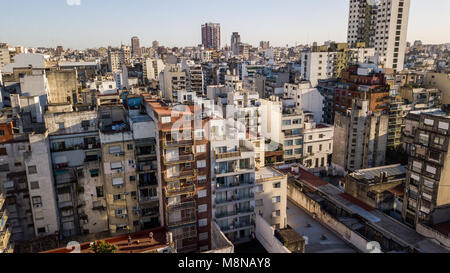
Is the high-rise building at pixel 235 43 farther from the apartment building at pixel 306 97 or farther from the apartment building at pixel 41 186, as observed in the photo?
the apartment building at pixel 41 186

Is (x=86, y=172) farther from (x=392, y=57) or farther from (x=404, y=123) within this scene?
(x=392, y=57)

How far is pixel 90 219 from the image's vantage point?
2250 centimetres

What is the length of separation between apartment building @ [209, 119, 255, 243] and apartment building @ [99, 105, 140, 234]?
5.16m

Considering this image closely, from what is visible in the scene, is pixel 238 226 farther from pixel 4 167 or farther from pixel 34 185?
pixel 4 167

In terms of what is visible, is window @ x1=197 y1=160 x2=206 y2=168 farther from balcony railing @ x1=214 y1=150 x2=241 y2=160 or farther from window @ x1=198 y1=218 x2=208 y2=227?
window @ x1=198 y1=218 x2=208 y2=227

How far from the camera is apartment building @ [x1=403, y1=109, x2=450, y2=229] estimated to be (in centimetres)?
2209

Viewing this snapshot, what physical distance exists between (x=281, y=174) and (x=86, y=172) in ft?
42.9

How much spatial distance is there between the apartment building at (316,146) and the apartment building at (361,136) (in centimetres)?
246

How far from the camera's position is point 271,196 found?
23.8 m

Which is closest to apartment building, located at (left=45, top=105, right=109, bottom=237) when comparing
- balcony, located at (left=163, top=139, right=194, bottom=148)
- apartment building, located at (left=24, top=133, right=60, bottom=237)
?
apartment building, located at (left=24, top=133, right=60, bottom=237)

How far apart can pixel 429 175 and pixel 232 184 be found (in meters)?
13.3

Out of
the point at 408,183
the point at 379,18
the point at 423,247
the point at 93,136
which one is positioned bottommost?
the point at 423,247

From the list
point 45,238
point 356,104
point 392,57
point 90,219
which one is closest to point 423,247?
point 356,104

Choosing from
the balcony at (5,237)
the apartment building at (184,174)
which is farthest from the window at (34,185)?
the apartment building at (184,174)
